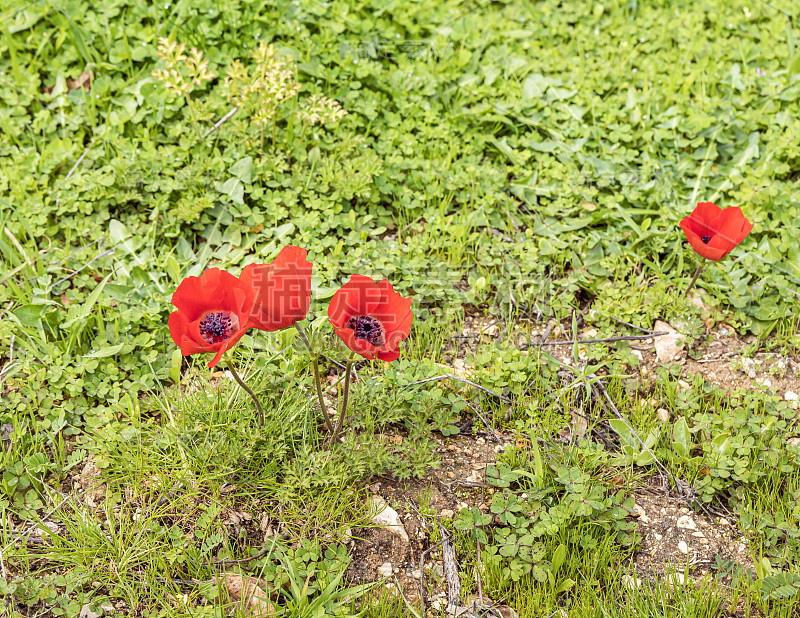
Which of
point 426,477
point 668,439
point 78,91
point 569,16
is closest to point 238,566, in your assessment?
point 426,477

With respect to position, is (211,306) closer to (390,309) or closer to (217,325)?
(217,325)

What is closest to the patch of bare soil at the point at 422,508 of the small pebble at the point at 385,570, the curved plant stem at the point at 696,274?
the small pebble at the point at 385,570

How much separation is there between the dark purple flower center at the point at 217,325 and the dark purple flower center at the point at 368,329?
0.37m

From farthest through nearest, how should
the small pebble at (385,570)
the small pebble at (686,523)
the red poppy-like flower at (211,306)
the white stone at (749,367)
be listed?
the white stone at (749,367), the small pebble at (686,523), the small pebble at (385,570), the red poppy-like flower at (211,306)

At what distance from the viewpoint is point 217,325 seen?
2.14 meters

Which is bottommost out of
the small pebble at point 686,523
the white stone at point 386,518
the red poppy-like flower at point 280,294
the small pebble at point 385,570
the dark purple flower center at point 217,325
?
the small pebble at point 385,570

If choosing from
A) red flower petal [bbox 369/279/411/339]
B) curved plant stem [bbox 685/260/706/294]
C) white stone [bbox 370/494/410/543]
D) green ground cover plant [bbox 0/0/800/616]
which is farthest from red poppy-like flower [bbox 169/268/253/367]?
curved plant stem [bbox 685/260/706/294]

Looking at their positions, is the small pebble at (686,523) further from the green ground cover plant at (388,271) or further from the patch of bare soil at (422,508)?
the patch of bare soil at (422,508)

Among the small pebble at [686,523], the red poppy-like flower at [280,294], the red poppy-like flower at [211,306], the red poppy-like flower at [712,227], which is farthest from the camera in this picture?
the red poppy-like flower at [712,227]

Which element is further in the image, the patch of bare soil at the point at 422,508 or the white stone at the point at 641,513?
the white stone at the point at 641,513

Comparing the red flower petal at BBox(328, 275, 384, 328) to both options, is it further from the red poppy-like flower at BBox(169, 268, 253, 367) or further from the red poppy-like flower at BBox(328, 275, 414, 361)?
the red poppy-like flower at BBox(169, 268, 253, 367)

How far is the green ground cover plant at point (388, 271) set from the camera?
7.60 feet

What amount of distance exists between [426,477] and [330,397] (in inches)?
19.6

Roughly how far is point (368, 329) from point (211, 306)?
50cm
